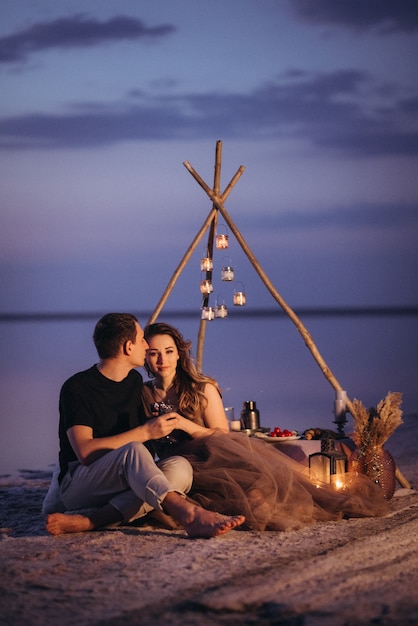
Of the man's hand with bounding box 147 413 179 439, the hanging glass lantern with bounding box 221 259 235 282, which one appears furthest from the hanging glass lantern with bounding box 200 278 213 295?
the man's hand with bounding box 147 413 179 439

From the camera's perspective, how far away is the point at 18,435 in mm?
8383

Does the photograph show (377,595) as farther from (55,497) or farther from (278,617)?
(55,497)

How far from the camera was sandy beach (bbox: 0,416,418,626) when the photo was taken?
3.07 meters

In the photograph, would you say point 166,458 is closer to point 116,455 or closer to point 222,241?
point 116,455

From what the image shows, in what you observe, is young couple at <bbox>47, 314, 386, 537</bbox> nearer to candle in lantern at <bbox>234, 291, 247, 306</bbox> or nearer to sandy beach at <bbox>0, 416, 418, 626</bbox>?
sandy beach at <bbox>0, 416, 418, 626</bbox>

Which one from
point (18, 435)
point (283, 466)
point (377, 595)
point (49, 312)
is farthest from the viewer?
point (49, 312)

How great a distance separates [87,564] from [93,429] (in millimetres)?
954

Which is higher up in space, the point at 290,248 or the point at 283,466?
the point at 290,248

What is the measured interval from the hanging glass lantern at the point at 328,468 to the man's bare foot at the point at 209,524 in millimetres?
1002

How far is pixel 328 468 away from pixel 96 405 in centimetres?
137

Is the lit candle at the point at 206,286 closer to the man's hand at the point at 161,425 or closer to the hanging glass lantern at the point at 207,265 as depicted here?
the hanging glass lantern at the point at 207,265

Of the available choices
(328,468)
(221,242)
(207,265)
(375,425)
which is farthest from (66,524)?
(221,242)

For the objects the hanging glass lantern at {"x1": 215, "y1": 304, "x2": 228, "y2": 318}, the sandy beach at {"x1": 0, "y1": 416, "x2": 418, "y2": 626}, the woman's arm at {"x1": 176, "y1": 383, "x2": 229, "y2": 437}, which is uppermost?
the hanging glass lantern at {"x1": 215, "y1": 304, "x2": 228, "y2": 318}

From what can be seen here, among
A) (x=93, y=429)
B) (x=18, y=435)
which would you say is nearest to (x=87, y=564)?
(x=93, y=429)
